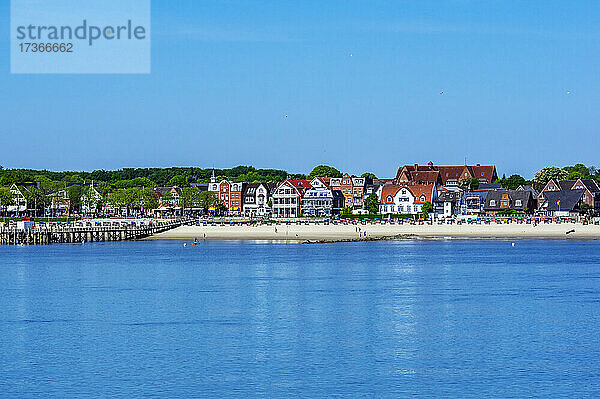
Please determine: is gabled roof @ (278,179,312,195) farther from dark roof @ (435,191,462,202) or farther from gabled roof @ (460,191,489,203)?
gabled roof @ (460,191,489,203)

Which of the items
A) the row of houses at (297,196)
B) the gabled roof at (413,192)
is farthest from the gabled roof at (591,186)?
the row of houses at (297,196)

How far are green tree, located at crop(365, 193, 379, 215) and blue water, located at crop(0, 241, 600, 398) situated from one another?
71619 millimetres

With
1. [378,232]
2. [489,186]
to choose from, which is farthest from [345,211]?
[489,186]

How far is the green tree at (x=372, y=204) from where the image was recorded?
125 meters

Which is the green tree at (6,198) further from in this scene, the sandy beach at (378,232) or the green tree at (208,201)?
the sandy beach at (378,232)

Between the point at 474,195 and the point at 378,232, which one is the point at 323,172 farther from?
the point at 378,232

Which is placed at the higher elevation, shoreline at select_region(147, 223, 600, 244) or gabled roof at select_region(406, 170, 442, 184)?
gabled roof at select_region(406, 170, 442, 184)

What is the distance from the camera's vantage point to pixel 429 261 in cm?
5600

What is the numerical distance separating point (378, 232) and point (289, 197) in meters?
40.6

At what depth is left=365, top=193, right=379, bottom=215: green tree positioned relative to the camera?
125 metres

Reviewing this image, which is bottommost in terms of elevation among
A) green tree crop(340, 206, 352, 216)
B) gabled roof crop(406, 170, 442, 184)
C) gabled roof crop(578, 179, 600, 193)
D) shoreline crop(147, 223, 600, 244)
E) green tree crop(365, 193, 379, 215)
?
shoreline crop(147, 223, 600, 244)

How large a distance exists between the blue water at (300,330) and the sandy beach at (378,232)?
1298 inches

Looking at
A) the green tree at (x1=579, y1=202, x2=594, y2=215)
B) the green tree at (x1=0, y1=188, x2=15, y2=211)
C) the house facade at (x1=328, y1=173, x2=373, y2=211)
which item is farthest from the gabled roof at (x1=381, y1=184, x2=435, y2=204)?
the green tree at (x1=0, y1=188, x2=15, y2=211)

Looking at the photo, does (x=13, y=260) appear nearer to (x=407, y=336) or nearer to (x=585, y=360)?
(x=407, y=336)
